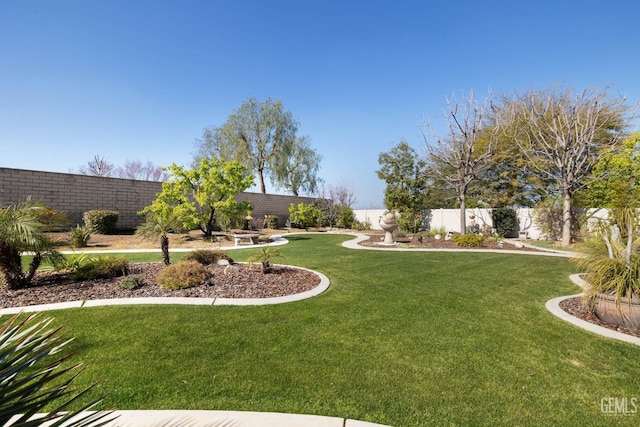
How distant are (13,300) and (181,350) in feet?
11.7

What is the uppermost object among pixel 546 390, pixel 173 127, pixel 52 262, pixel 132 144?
pixel 173 127

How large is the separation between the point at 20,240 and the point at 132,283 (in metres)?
1.76

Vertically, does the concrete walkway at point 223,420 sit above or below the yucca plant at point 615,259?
below

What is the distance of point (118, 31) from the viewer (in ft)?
25.2

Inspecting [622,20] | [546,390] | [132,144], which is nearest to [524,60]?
[622,20]

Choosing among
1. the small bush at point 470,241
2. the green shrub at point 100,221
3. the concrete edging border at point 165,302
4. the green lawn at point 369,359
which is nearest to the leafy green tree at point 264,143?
the green shrub at point 100,221

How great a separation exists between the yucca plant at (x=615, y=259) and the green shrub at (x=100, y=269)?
8103 mm

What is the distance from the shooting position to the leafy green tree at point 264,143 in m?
23.5

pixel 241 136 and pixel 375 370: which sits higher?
pixel 241 136

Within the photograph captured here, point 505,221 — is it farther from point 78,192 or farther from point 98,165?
point 98,165

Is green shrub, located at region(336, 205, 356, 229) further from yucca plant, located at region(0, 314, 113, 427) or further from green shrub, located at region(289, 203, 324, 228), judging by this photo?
yucca plant, located at region(0, 314, 113, 427)

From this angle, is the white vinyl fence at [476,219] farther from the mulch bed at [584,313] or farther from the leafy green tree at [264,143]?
the mulch bed at [584,313]

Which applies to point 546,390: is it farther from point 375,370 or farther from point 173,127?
point 173,127

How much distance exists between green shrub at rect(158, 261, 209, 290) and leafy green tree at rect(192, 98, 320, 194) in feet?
62.0
